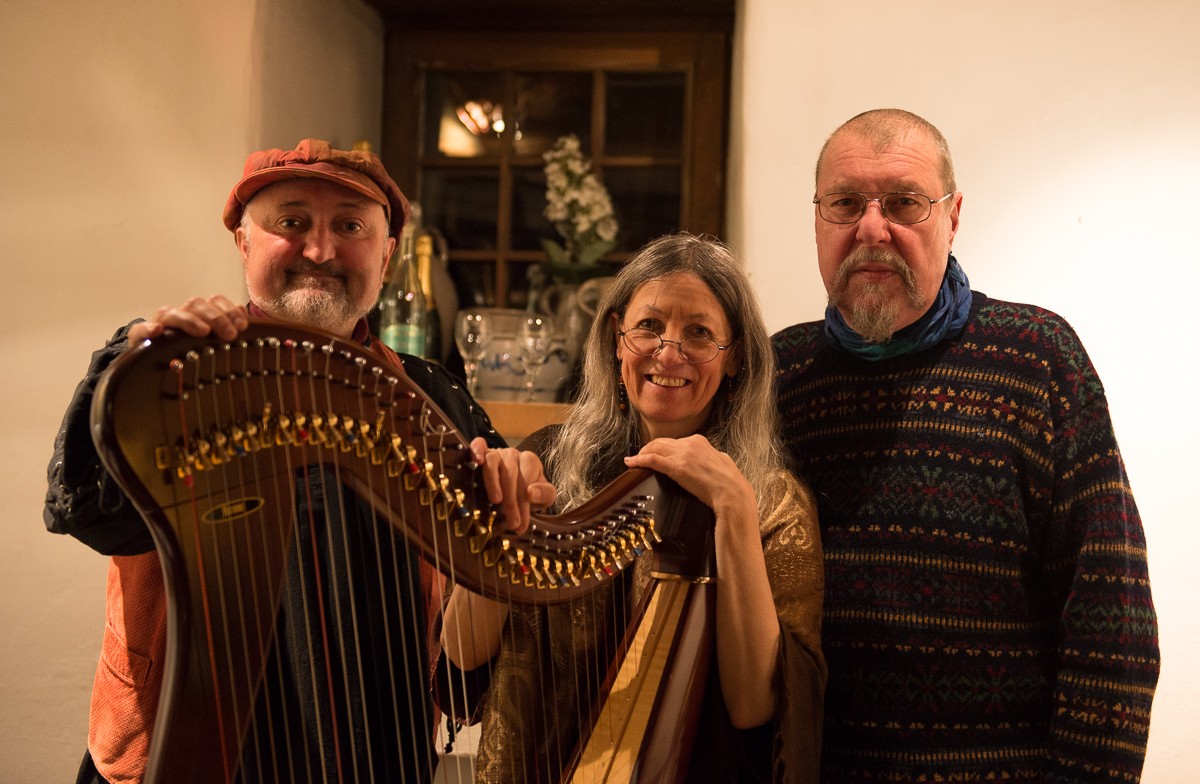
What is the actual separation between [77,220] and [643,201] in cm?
137

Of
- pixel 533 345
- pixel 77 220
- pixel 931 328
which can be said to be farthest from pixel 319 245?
pixel 77 220

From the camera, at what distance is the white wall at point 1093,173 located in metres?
1.95

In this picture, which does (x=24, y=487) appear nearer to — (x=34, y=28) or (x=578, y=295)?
(x=34, y=28)

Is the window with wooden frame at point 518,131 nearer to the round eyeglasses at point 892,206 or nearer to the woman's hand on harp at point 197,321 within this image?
the round eyeglasses at point 892,206

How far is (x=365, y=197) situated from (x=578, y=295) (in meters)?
Result: 1.09

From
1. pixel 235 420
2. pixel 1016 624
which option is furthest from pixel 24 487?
pixel 1016 624

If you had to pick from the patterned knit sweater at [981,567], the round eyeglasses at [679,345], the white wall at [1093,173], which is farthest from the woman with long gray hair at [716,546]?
the white wall at [1093,173]

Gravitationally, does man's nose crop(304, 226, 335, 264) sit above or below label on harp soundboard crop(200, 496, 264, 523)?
above

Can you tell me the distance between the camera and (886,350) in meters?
1.46

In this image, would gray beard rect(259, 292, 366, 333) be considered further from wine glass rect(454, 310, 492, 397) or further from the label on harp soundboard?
wine glass rect(454, 310, 492, 397)

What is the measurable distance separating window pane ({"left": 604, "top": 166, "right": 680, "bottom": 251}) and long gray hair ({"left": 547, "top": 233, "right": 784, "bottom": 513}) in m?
1.22

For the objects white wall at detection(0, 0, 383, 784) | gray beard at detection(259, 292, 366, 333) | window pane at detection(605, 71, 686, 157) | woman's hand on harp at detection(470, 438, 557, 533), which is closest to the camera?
woman's hand on harp at detection(470, 438, 557, 533)

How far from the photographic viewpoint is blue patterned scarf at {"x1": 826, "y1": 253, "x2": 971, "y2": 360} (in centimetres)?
144

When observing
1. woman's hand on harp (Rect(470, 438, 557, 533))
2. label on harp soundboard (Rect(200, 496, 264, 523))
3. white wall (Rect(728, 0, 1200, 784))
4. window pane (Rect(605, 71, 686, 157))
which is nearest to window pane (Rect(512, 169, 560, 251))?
window pane (Rect(605, 71, 686, 157))
